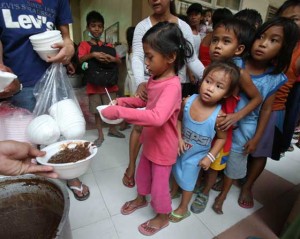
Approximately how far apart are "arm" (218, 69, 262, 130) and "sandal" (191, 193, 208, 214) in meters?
0.55

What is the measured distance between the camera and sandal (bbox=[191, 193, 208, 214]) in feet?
4.20

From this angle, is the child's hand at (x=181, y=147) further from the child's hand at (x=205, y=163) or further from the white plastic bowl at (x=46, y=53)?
the white plastic bowl at (x=46, y=53)

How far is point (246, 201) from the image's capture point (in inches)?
53.1

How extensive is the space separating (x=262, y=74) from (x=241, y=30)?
0.26 meters

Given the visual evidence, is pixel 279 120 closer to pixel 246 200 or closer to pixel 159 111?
pixel 246 200

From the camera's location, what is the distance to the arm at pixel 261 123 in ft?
3.66

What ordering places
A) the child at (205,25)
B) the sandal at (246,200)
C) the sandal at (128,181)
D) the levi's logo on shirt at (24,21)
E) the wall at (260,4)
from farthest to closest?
the wall at (260,4) < the child at (205,25) < the sandal at (128,181) < the sandal at (246,200) < the levi's logo on shirt at (24,21)

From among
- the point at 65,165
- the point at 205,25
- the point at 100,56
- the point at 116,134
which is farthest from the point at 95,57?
the point at 205,25

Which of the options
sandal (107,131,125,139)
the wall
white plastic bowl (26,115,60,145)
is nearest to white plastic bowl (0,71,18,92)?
white plastic bowl (26,115,60,145)

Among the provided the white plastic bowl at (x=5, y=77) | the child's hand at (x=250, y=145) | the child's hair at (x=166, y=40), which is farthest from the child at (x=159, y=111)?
the child's hand at (x=250, y=145)

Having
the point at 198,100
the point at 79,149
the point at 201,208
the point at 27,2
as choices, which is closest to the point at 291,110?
the point at 198,100

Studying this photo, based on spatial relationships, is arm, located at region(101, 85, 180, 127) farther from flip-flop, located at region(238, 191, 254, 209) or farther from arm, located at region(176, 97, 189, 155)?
flip-flop, located at region(238, 191, 254, 209)

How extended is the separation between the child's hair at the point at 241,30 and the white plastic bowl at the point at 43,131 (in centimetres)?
99

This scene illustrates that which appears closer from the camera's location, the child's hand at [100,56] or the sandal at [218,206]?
the sandal at [218,206]
